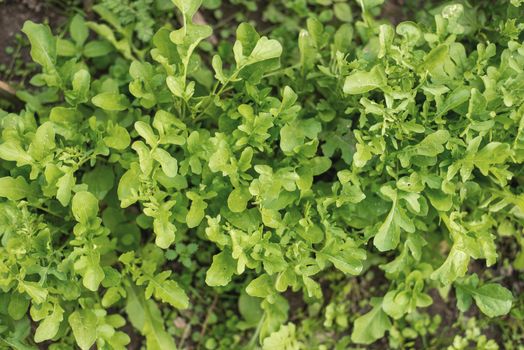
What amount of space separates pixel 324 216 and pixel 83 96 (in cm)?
104

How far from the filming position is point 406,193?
2.29 metres

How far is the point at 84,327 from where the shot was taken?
7.76 ft

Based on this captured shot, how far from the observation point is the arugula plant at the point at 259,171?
2258mm

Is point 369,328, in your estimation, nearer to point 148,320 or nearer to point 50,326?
point 148,320

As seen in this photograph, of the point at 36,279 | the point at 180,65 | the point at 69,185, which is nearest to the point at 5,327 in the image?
the point at 36,279

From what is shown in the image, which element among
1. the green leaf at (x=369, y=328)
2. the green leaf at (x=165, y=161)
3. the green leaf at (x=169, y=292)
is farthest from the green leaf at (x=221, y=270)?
the green leaf at (x=369, y=328)

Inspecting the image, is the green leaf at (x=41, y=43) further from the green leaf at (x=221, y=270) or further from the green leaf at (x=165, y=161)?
the green leaf at (x=221, y=270)

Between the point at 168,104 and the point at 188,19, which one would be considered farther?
the point at 168,104

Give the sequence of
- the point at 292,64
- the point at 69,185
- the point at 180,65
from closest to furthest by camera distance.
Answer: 1. the point at 69,185
2. the point at 180,65
3. the point at 292,64

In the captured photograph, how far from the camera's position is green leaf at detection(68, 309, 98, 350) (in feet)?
7.68

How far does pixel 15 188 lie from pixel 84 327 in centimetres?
57

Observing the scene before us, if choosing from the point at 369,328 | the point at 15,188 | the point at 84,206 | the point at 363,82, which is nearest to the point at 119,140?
the point at 84,206

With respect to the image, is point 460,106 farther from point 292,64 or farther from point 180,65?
point 180,65

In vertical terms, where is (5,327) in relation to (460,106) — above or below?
below
